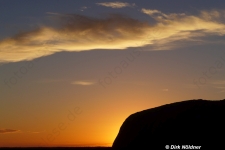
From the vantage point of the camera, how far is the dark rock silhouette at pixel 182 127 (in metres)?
16.4

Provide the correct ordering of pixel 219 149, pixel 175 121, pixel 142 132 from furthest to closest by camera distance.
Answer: pixel 142 132 < pixel 175 121 < pixel 219 149

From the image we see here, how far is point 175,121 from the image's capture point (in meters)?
17.2

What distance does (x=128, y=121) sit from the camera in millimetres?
20656

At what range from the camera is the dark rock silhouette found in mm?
16359

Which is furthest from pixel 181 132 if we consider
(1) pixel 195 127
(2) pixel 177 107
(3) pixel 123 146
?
(3) pixel 123 146

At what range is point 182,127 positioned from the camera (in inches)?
662

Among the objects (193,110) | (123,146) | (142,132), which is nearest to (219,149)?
(193,110)

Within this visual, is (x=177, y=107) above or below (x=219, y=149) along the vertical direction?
above

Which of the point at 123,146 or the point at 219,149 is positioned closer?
the point at 219,149

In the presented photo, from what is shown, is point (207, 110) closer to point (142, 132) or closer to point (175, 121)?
point (175, 121)

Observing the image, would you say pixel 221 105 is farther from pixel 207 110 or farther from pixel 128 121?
pixel 128 121

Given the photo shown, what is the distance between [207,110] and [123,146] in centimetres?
412

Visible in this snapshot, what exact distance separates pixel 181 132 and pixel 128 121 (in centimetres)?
433

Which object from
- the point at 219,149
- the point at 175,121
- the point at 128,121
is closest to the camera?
the point at 219,149
